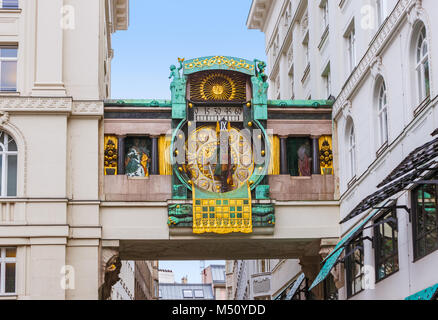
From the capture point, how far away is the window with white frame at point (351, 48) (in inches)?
1362

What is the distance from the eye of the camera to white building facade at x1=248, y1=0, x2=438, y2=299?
2523 cm

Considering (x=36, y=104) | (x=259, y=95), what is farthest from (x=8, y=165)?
(x=259, y=95)

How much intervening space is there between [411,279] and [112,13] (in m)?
28.6

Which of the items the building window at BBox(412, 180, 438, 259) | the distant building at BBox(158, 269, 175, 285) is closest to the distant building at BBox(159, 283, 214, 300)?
the distant building at BBox(158, 269, 175, 285)

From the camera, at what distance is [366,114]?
31.9 m

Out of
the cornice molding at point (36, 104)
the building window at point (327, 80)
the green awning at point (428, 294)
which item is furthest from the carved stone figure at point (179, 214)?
the green awning at point (428, 294)

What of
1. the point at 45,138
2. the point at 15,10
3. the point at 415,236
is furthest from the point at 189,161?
the point at 415,236

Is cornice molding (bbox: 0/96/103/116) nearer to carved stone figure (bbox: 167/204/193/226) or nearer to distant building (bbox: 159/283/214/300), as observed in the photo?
carved stone figure (bbox: 167/204/193/226)

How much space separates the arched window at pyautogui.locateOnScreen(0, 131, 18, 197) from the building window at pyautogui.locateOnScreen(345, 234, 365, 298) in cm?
1145

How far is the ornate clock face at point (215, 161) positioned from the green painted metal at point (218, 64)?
2.06m

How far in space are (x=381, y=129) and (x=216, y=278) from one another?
10022 cm

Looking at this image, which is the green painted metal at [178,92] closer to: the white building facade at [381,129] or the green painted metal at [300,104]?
the green painted metal at [300,104]
